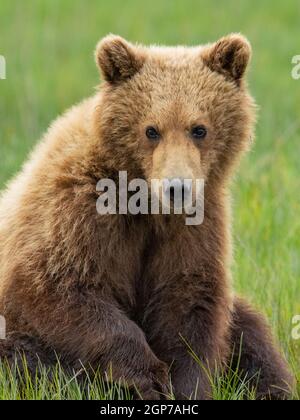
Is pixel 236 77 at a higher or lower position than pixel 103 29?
lower

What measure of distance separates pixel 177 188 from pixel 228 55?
0.95m

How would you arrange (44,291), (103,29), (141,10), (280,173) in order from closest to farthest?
(44,291) < (280,173) < (103,29) < (141,10)

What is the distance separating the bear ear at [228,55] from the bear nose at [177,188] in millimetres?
838

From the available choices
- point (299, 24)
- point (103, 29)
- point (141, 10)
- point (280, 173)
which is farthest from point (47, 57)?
point (280, 173)

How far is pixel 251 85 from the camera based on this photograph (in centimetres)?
1293

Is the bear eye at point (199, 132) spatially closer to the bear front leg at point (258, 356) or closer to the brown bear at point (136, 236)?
the brown bear at point (136, 236)

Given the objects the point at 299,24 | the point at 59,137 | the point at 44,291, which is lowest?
the point at 44,291

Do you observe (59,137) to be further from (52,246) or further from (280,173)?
(280,173)

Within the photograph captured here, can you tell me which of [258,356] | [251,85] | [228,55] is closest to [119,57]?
[228,55]

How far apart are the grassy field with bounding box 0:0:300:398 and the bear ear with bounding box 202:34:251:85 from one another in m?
1.64

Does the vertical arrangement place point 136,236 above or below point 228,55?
below

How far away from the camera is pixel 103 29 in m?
14.5

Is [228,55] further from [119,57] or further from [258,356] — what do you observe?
[258,356]

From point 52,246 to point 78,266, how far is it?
170 millimetres
